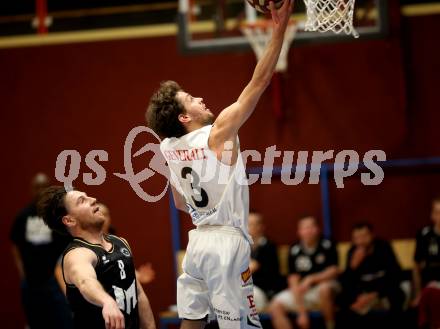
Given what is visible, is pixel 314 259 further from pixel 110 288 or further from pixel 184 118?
pixel 110 288

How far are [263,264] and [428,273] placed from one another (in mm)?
1784

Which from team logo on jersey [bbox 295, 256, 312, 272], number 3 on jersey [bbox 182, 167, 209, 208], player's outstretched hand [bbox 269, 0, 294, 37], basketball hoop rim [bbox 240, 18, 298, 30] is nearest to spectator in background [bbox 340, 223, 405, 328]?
team logo on jersey [bbox 295, 256, 312, 272]

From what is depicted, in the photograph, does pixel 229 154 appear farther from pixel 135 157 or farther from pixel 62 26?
pixel 62 26

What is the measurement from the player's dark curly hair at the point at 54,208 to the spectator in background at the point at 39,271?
11.7 feet

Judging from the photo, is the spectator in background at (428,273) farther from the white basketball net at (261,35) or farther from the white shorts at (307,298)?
the white basketball net at (261,35)

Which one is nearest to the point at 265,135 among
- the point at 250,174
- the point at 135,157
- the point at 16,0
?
the point at 250,174

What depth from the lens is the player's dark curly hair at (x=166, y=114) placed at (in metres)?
5.18

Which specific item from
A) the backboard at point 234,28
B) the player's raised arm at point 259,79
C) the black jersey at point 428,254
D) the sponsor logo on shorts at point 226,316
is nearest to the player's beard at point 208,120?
the player's raised arm at point 259,79

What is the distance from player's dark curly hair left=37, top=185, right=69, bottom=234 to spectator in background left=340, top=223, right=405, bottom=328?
4.26m

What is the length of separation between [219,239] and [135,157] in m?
5.20

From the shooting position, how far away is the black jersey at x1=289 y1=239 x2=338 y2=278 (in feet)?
28.9

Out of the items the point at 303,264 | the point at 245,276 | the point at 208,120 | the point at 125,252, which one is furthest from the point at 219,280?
the point at 303,264

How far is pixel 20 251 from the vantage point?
8.98 metres

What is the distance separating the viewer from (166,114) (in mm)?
5168
